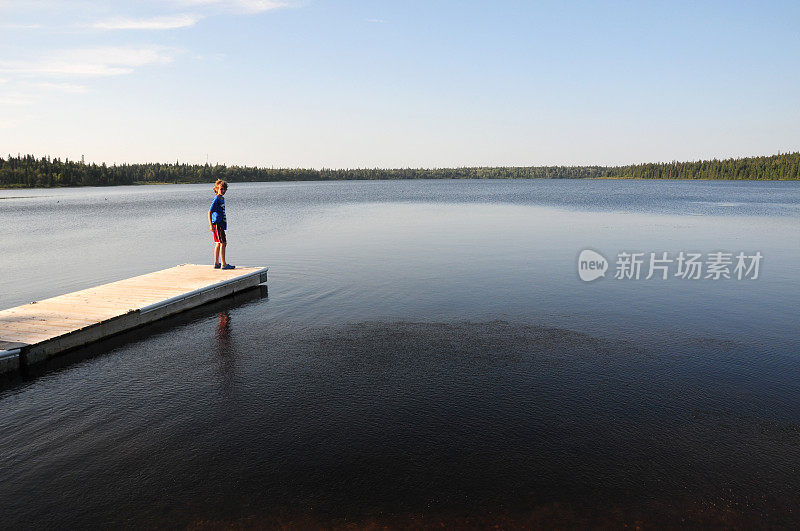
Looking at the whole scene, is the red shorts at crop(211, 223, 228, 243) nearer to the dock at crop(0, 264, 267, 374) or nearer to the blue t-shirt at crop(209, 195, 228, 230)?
the blue t-shirt at crop(209, 195, 228, 230)

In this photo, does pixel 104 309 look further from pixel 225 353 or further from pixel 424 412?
pixel 424 412

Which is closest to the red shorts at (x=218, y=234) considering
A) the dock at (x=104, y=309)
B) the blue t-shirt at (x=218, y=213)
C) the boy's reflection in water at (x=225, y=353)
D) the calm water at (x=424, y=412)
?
the blue t-shirt at (x=218, y=213)

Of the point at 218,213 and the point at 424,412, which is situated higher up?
the point at 218,213

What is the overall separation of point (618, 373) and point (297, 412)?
6.98 meters

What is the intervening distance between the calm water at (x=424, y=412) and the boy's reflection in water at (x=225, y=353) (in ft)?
0.30

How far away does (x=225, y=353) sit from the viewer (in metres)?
12.4

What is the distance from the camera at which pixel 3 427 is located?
341 inches

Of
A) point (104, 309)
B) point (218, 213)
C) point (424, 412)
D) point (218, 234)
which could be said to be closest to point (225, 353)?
point (104, 309)

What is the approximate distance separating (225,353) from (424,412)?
573 centimetres

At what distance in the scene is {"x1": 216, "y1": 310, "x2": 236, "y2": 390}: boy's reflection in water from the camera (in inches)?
428

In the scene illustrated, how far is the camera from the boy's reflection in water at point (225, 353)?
428 inches

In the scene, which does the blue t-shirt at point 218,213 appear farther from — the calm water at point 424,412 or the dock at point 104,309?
the calm water at point 424,412

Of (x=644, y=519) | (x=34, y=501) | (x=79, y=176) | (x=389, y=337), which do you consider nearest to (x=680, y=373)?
(x=644, y=519)

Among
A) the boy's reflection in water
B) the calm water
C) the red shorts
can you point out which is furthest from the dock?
the boy's reflection in water
